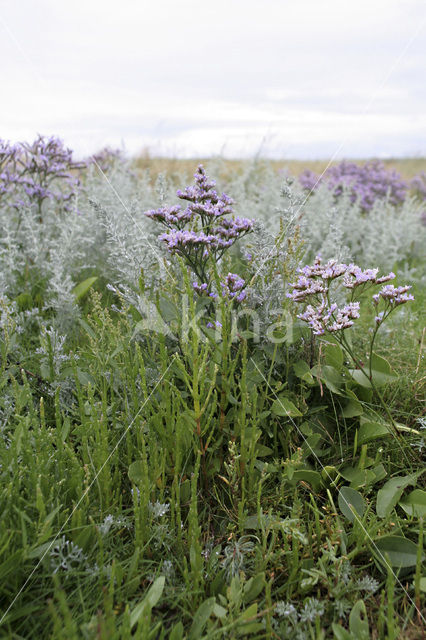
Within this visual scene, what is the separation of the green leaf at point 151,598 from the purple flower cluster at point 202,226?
4.34ft

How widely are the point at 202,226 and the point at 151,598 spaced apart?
1.62 m

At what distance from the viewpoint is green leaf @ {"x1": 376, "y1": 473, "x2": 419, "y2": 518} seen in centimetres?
182

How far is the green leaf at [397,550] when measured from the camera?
1660mm

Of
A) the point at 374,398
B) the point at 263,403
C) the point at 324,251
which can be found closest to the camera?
the point at 263,403

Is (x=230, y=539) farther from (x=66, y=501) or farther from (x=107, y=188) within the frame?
(x=107, y=188)

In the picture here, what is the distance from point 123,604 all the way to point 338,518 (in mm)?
808

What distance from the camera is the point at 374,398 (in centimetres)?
241

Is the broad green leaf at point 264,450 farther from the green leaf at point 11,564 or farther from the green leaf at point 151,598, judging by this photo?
the green leaf at point 11,564

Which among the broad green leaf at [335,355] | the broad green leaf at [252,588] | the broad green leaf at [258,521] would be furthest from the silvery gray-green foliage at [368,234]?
the broad green leaf at [252,588]

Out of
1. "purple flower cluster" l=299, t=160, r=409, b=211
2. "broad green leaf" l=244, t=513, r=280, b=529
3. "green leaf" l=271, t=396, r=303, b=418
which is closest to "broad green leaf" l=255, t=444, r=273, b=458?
"green leaf" l=271, t=396, r=303, b=418

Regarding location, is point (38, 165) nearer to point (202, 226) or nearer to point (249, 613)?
point (202, 226)

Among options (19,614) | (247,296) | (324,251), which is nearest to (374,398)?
(247,296)

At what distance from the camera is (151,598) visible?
1.44 meters

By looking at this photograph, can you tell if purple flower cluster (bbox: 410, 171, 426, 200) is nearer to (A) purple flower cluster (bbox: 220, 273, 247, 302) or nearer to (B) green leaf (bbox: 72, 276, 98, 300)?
(B) green leaf (bbox: 72, 276, 98, 300)
